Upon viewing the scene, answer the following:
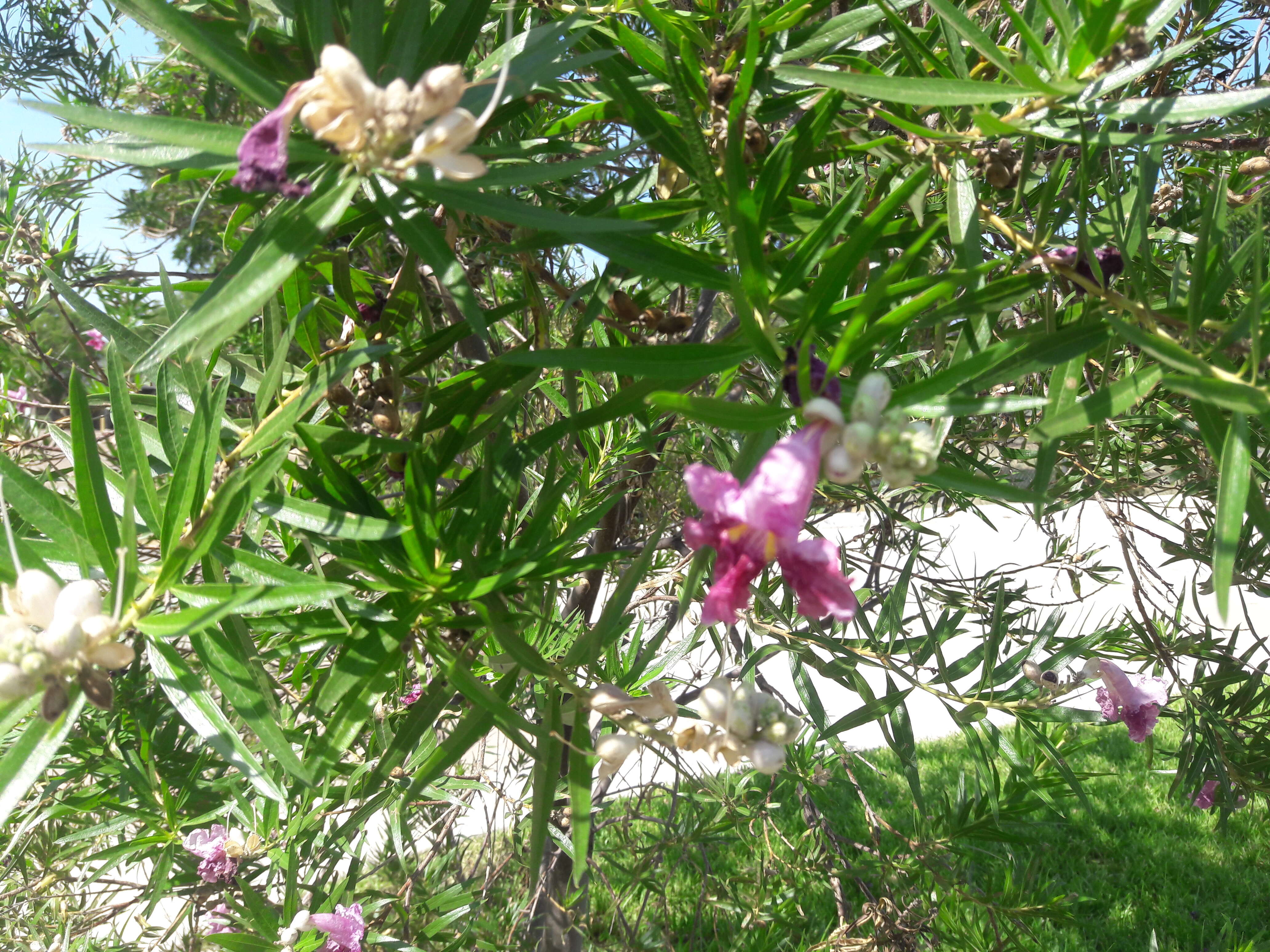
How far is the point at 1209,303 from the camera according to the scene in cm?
61

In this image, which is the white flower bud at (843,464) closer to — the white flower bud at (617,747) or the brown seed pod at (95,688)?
the white flower bud at (617,747)

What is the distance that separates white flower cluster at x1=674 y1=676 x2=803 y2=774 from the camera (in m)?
0.63

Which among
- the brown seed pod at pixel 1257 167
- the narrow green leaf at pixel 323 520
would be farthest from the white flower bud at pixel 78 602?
the brown seed pod at pixel 1257 167

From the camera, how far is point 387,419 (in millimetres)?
767

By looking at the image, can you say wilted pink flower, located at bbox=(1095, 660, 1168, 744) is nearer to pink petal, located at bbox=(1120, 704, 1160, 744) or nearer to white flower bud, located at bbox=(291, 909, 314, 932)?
pink petal, located at bbox=(1120, 704, 1160, 744)

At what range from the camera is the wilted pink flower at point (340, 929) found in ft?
3.99

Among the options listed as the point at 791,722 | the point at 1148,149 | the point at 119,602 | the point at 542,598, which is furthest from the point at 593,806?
the point at 1148,149

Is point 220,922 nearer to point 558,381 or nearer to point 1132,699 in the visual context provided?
point 558,381

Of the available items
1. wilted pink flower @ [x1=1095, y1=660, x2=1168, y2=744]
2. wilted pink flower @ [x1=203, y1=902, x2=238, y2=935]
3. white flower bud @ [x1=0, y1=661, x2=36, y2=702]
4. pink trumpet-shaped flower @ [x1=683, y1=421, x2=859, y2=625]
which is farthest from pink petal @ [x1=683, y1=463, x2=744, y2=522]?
wilted pink flower @ [x1=203, y1=902, x2=238, y2=935]

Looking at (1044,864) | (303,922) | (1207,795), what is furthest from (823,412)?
(1044,864)

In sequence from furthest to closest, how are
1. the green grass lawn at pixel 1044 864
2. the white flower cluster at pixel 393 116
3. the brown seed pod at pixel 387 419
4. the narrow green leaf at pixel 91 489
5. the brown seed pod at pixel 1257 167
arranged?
the green grass lawn at pixel 1044 864 → the brown seed pod at pixel 1257 167 → the brown seed pod at pixel 387 419 → the narrow green leaf at pixel 91 489 → the white flower cluster at pixel 393 116

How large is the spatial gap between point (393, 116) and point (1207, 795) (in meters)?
2.30

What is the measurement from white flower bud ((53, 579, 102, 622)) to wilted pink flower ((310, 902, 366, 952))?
3.10 feet

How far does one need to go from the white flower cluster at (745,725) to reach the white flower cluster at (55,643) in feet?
1.34
